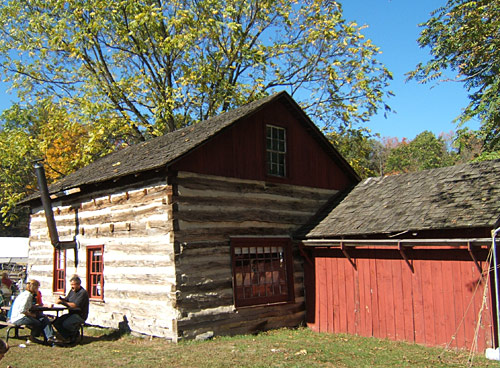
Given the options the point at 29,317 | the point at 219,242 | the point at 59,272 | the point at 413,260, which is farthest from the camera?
the point at 59,272

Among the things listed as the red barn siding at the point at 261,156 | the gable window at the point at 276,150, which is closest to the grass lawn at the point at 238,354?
the red barn siding at the point at 261,156

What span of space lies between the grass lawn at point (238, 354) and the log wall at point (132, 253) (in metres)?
0.70

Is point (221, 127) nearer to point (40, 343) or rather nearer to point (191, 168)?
point (191, 168)

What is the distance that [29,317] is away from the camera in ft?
35.1

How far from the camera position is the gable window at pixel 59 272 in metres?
15.1

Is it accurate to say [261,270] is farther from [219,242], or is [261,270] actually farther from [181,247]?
[181,247]

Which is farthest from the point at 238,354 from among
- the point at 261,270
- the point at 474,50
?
the point at 474,50

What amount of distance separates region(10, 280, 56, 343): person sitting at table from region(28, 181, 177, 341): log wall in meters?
2.03

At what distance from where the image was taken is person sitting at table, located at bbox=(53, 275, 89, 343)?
35.9ft

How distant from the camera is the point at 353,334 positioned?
41.3 ft

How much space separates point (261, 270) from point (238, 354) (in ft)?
12.5

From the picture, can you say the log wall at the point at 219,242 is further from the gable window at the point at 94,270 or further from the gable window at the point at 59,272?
the gable window at the point at 59,272

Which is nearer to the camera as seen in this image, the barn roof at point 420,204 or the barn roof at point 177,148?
the barn roof at point 420,204

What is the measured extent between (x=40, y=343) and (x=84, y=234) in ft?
12.8
